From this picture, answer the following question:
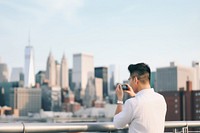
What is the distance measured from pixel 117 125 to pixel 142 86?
332mm

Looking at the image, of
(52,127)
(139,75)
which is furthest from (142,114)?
(52,127)

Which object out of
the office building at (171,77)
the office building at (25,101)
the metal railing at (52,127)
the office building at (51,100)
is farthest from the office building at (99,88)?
the metal railing at (52,127)

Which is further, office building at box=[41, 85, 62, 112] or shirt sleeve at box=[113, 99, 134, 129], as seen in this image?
office building at box=[41, 85, 62, 112]

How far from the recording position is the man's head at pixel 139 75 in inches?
125

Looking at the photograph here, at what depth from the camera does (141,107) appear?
123 inches

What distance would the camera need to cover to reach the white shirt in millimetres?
3105

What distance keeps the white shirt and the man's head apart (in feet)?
0.20

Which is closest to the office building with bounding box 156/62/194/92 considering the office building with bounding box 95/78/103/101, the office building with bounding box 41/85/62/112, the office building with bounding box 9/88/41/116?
the office building with bounding box 41/85/62/112

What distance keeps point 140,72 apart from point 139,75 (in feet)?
0.07

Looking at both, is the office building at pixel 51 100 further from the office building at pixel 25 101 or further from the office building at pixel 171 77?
the office building at pixel 171 77

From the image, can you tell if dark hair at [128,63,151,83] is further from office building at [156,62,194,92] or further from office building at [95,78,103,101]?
office building at [95,78,103,101]

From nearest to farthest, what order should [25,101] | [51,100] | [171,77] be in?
[171,77] < [25,101] < [51,100]

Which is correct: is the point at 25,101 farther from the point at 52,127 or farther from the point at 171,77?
the point at 52,127

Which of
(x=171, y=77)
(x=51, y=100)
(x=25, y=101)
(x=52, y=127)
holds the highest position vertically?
(x=171, y=77)
